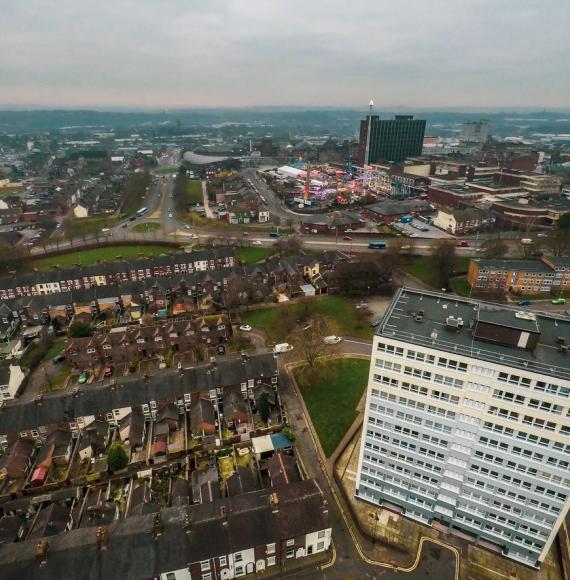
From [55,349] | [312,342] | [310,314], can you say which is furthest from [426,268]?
[55,349]

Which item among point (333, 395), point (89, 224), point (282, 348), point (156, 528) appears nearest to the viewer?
point (156, 528)

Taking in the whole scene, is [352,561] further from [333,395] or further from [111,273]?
[111,273]

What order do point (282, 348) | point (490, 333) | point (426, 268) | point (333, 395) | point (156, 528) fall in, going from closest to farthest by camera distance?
1. point (490, 333)
2. point (156, 528)
3. point (333, 395)
4. point (282, 348)
5. point (426, 268)

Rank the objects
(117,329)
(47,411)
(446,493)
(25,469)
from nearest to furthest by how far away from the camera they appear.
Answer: (446,493) → (25,469) → (47,411) → (117,329)

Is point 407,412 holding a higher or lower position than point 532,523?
higher

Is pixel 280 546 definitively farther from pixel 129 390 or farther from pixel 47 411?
pixel 47 411

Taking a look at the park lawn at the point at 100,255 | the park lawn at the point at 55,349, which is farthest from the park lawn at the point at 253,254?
the park lawn at the point at 55,349

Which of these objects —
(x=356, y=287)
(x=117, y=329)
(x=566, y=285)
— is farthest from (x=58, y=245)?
(x=566, y=285)
